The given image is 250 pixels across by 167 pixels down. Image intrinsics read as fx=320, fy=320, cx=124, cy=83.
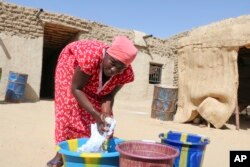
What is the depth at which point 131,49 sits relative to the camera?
2.14 m

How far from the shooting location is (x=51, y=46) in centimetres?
1234

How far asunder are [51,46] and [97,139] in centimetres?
1067

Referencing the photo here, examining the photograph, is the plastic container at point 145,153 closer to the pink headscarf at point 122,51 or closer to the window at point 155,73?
the pink headscarf at point 122,51

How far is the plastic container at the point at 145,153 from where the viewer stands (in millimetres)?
1677

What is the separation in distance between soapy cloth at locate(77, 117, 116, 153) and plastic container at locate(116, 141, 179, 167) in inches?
9.1

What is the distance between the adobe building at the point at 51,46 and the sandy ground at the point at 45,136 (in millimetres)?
1959

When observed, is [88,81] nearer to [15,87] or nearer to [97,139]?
[97,139]

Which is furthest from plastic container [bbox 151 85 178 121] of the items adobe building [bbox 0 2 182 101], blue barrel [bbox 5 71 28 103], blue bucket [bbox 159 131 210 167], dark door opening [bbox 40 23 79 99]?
blue bucket [bbox 159 131 210 167]

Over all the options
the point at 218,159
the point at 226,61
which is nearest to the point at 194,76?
the point at 226,61

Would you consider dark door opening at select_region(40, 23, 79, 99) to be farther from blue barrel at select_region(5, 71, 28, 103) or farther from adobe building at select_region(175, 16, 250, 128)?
adobe building at select_region(175, 16, 250, 128)

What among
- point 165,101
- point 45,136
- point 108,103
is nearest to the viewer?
point 108,103

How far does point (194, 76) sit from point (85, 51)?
4.98m

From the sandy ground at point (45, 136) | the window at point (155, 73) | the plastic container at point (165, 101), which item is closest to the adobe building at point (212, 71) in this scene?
the plastic container at point (165, 101)

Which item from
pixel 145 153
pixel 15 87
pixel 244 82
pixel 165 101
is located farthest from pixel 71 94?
pixel 244 82
